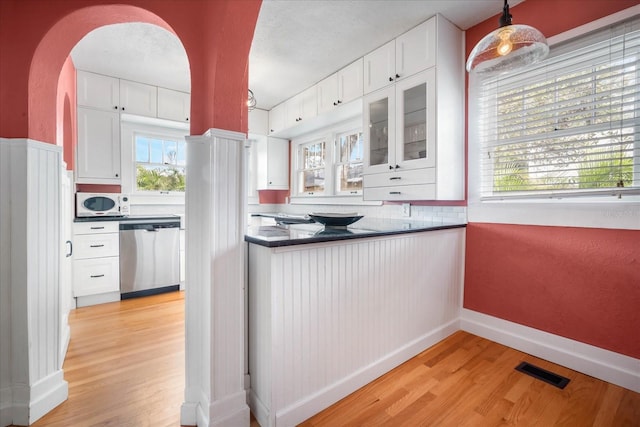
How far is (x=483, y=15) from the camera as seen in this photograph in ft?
7.54

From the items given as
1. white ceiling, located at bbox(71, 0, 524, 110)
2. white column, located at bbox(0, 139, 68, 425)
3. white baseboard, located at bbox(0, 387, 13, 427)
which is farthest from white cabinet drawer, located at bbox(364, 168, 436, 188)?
white baseboard, located at bbox(0, 387, 13, 427)

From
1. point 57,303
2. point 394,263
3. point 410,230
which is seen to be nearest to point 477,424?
point 394,263

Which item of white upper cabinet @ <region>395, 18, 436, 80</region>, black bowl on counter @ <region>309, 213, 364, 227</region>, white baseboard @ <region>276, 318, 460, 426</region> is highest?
white upper cabinet @ <region>395, 18, 436, 80</region>

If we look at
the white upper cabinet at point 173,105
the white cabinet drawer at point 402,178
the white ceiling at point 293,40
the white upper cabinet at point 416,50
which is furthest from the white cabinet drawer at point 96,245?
the white upper cabinet at point 416,50

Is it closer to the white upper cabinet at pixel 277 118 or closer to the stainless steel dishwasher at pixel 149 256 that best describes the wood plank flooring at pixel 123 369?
the stainless steel dishwasher at pixel 149 256

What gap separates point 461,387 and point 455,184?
4.88ft

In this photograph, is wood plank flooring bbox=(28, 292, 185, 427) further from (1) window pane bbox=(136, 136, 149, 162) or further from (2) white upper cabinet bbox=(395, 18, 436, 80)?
(2) white upper cabinet bbox=(395, 18, 436, 80)

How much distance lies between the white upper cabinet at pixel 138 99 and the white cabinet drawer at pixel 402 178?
291 cm

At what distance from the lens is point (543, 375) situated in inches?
74.0

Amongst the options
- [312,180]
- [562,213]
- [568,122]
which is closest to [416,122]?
[568,122]

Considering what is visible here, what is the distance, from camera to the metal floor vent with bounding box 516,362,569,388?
181 centimetres

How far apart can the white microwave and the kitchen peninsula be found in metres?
2.72

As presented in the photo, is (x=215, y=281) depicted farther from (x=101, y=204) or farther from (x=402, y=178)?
(x=101, y=204)

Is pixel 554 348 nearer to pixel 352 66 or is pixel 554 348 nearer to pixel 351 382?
pixel 351 382
